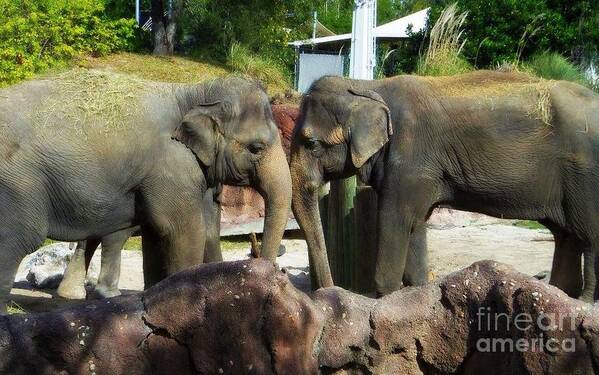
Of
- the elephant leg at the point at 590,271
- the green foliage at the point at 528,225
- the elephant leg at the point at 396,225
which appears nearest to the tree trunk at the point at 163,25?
the green foliage at the point at 528,225

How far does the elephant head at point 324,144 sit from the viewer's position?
8.72 m

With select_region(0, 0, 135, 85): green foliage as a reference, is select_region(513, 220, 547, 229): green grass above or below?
below

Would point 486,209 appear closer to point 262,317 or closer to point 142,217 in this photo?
point 142,217

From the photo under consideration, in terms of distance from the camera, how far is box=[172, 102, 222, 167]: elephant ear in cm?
767

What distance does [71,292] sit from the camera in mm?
10133

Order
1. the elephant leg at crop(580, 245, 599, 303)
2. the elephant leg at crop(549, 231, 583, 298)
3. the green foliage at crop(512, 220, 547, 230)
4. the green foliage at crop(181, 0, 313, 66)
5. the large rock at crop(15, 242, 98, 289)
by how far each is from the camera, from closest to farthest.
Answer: the elephant leg at crop(580, 245, 599, 303)
the elephant leg at crop(549, 231, 583, 298)
the large rock at crop(15, 242, 98, 289)
the green foliage at crop(512, 220, 547, 230)
the green foliage at crop(181, 0, 313, 66)

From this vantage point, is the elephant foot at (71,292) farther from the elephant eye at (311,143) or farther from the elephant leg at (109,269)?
the elephant eye at (311,143)

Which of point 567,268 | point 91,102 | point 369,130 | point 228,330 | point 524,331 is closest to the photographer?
point 228,330

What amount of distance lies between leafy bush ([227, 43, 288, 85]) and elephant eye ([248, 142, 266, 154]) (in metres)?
16.4

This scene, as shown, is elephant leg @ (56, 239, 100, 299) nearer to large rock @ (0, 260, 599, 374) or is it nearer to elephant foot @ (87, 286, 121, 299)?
elephant foot @ (87, 286, 121, 299)

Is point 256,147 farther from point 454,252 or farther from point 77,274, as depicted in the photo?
point 454,252

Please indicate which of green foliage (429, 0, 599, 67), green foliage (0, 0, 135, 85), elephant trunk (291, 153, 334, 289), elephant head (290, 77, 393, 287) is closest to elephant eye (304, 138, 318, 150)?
elephant head (290, 77, 393, 287)

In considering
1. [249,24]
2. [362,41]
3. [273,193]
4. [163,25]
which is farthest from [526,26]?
[273,193]

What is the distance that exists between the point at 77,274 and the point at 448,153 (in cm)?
363
